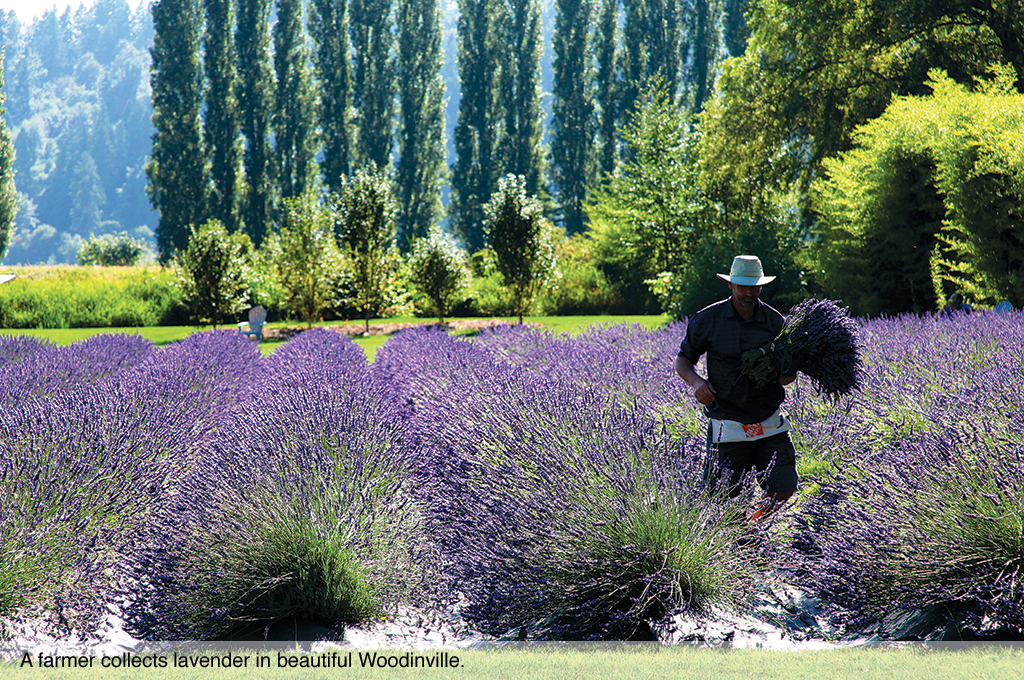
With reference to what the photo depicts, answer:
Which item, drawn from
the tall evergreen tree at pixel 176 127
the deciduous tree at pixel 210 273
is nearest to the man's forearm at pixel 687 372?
the deciduous tree at pixel 210 273

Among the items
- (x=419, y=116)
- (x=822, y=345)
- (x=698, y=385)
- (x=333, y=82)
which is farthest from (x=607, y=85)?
(x=698, y=385)

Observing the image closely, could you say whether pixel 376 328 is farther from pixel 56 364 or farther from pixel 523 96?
pixel 523 96

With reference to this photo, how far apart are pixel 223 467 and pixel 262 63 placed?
39870mm

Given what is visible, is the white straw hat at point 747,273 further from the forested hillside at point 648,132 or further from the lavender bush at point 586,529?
the forested hillside at point 648,132

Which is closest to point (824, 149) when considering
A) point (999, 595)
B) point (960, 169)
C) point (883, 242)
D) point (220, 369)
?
point (883, 242)

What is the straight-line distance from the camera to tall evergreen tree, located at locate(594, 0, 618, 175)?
42.2 metres

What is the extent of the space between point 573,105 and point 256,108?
16783 millimetres

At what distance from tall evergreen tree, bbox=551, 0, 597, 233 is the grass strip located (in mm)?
40116

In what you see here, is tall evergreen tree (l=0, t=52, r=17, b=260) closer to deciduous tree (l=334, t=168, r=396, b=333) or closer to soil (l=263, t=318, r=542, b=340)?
soil (l=263, t=318, r=542, b=340)

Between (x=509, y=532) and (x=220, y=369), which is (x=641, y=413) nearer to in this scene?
(x=509, y=532)

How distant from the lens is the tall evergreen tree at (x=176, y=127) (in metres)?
36.2

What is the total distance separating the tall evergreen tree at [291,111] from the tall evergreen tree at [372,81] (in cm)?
256

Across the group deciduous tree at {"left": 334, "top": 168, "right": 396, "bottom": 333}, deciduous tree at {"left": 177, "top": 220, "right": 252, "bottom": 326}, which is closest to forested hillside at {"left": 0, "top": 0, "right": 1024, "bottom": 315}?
deciduous tree at {"left": 334, "top": 168, "right": 396, "bottom": 333}

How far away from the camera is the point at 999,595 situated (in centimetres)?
289
